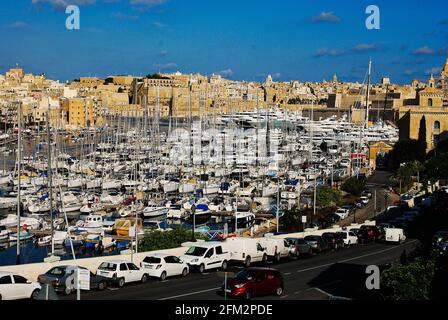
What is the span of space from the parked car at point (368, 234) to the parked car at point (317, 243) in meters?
1.94

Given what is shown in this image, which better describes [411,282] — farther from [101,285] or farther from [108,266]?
[108,266]

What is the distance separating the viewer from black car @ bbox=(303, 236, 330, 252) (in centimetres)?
1616

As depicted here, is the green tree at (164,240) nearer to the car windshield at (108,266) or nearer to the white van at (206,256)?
the white van at (206,256)

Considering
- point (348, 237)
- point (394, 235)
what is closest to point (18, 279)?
point (348, 237)

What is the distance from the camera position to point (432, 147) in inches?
1815

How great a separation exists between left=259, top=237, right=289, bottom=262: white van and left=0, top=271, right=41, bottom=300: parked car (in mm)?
5817

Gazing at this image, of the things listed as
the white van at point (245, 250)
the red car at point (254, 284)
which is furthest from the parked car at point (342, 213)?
the red car at point (254, 284)

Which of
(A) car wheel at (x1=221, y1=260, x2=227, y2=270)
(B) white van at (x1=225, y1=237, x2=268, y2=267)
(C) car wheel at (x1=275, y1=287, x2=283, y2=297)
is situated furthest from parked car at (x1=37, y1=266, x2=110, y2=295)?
(B) white van at (x1=225, y1=237, x2=268, y2=267)

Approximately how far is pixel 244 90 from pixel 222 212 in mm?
124875

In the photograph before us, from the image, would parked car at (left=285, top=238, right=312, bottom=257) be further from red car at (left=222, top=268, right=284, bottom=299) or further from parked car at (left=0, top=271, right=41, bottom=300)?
parked car at (left=0, top=271, right=41, bottom=300)

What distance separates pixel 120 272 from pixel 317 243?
649 centimetres

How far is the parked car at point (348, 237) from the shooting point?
57.8 ft
